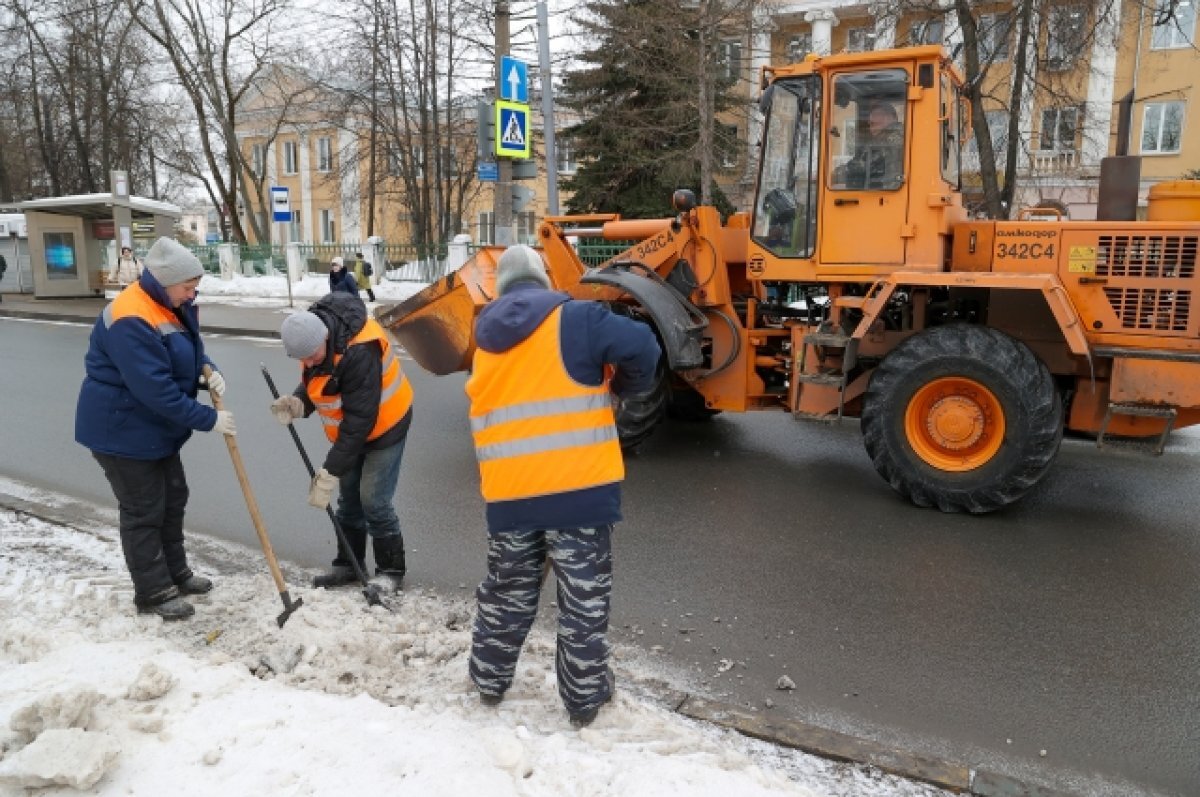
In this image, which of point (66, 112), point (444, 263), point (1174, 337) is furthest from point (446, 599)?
point (66, 112)

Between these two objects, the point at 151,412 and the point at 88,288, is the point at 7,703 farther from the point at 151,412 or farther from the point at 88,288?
the point at 88,288

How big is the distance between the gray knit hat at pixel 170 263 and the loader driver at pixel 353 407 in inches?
20.4

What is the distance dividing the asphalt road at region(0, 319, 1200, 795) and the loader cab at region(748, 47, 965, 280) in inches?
66.0

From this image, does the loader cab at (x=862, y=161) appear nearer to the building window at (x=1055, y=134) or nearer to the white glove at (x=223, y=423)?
the white glove at (x=223, y=423)

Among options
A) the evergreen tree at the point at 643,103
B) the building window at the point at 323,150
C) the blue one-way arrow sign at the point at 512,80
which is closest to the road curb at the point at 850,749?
the blue one-way arrow sign at the point at 512,80

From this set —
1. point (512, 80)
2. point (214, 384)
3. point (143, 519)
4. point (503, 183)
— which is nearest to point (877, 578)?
point (214, 384)

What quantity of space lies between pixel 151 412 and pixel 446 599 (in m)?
1.62

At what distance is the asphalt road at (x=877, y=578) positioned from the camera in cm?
349

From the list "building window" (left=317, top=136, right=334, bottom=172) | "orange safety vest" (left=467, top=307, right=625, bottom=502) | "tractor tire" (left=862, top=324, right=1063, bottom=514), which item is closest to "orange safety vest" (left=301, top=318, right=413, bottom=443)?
"orange safety vest" (left=467, top=307, right=625, bottom=502)

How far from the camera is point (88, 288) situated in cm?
2386

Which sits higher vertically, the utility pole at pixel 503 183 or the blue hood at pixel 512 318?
the utility pole at pixel 503 183

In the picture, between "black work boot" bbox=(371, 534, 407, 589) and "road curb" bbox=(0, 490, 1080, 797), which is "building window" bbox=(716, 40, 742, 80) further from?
"road curb" bbox=(0, 490, 1080, 797)

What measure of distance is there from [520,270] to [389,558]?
1980mm

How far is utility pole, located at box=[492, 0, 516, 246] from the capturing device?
13.5 meters
